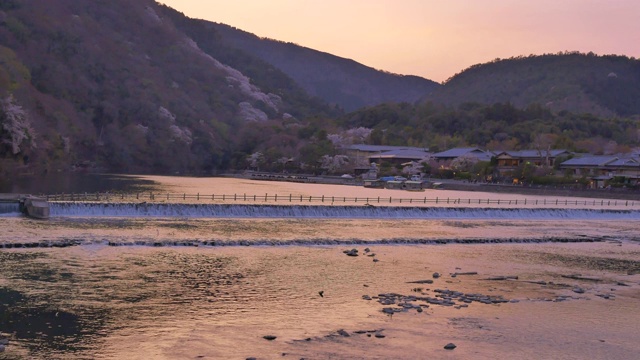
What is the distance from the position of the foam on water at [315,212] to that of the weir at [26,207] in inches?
39.6

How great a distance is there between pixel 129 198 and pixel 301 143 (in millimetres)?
71255

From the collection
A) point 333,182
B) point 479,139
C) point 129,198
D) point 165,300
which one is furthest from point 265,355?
point 479,139

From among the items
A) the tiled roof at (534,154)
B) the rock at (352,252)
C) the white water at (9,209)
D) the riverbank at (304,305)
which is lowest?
the riverbank at (304,305)

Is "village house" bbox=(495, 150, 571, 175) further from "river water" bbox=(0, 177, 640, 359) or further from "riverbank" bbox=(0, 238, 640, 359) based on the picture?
"riverbank" bbox=(0, 238, 640, 359)

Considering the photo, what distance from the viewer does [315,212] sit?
144 feet

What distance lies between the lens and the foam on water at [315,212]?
38000 mm

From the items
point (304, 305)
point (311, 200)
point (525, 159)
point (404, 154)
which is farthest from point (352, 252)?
point (404, 154)

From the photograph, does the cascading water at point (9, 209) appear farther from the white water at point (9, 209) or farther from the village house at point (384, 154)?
the village house at point (384, 154)

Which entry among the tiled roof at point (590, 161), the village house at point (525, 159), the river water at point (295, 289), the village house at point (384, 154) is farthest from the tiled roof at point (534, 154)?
the river water at point (295, 289)

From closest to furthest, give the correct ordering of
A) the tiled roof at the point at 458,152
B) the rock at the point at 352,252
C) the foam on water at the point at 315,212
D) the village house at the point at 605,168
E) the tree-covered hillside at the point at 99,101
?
1. the rock at the point at 352,252
2. the foam on water at the point at 315,212
3. the village house at the point at 605,168
4. the tree-covered hillside at the point at 99,101
5. the tiled roof at the point at 458,152

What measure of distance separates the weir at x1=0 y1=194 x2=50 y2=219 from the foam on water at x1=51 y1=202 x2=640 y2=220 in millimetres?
1006

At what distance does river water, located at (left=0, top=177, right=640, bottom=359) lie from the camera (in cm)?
1670

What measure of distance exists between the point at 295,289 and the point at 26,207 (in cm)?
2004

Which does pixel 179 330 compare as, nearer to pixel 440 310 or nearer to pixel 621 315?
pixel 440 310
